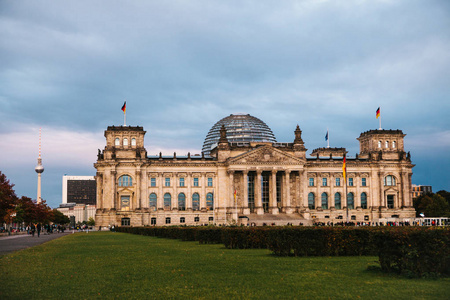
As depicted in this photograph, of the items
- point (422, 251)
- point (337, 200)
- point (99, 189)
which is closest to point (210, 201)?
point (99, 189)

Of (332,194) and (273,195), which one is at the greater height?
(332,194)

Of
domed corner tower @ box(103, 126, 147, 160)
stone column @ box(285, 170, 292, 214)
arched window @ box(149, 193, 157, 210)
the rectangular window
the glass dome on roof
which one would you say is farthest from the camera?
the glass dome on roof

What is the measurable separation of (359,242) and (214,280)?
12.5 meters

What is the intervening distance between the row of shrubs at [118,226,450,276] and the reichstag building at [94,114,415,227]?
60843mm

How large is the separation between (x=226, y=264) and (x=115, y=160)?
3569 inches

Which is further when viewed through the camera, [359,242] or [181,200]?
[181,200]

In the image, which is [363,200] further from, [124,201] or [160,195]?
[124,201]

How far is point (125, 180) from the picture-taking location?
115062 millimetres

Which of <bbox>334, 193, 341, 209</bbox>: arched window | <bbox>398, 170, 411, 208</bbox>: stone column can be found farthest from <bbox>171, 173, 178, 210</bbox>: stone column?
A: <bbox>398, 170, 411, 208</bbox>: stone column

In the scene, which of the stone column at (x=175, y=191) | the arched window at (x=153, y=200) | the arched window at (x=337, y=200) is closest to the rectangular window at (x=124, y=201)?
the arched window at (x=153, y=200)

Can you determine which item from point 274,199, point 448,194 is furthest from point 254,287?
point 448,194

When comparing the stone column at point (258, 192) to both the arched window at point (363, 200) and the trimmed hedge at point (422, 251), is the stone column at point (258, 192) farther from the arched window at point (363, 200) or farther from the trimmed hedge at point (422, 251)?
the trimmed hedge at point (422, 251)

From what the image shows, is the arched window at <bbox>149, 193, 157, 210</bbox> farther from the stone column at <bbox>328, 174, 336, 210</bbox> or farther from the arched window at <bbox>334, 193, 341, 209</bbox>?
the arched window at <bbox>334, 193, 341, 209</bbox>

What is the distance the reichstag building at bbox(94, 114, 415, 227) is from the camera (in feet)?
373
